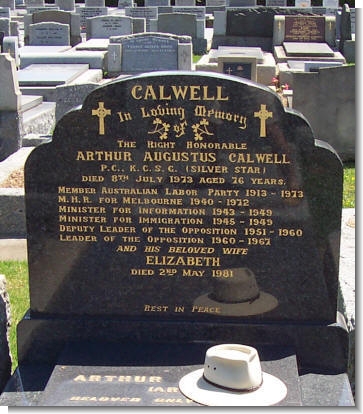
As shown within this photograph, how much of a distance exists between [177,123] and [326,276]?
1155 mm

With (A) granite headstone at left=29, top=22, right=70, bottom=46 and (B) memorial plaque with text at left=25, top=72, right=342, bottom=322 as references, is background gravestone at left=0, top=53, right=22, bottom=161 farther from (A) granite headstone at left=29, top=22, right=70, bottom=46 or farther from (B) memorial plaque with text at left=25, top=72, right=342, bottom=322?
(A) granite headstone at left=29, top=22, right=70, bottom=46

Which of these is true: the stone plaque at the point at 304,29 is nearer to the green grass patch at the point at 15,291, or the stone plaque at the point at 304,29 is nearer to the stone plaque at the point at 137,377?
the green grass patch at the point at 15,291

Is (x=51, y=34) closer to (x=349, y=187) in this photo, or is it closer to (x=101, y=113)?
(x=349, y=187)

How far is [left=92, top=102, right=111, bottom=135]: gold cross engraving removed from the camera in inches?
158

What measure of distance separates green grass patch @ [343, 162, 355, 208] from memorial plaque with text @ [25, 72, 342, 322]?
3.57m

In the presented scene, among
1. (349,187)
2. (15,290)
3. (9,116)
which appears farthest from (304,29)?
(15,290)

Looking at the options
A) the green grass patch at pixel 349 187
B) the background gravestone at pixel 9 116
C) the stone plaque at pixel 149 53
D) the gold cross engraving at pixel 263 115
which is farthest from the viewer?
the stone plaque at pixel 149 53

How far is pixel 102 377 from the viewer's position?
151 inches

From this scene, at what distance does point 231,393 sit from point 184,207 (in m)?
1.02

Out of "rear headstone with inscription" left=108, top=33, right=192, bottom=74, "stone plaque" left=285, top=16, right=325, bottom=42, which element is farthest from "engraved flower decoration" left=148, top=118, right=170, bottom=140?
"stone plaque" left=285, top=16, right=325, bottom=42

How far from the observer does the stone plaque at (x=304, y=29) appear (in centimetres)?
1916

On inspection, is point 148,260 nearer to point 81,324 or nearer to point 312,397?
point 81,324

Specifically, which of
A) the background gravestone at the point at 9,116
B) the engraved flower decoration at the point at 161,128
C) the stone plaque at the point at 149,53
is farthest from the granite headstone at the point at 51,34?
the engraved flower decoration at the point at 161,128

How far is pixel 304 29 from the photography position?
19297 mm
